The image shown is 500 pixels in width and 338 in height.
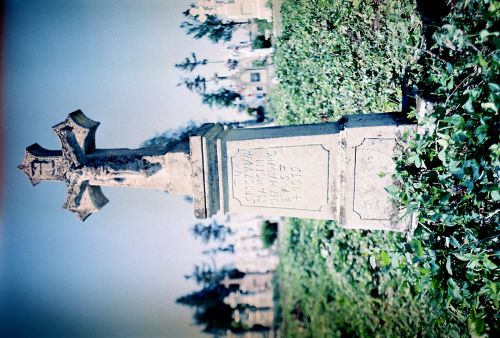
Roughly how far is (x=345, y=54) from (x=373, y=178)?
3.04 m

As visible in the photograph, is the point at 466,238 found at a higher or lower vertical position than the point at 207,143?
lower

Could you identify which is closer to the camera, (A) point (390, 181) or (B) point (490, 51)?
(B) point (490, 51)

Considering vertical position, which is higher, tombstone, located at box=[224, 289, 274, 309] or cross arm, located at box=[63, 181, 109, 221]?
cross arm, located at box=[63, 181, 109, 221]

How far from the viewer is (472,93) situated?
2.51 meters

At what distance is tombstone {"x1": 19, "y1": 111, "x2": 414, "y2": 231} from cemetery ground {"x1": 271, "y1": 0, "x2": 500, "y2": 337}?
240 mm

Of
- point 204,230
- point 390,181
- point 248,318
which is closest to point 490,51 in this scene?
point 390,181

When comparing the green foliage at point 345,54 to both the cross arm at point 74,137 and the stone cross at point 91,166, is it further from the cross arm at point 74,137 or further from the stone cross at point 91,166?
the cross arm at point 74,137

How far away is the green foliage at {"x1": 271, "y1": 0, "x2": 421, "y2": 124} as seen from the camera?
4723mm

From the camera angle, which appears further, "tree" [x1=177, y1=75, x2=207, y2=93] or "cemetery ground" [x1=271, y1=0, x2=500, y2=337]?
"tree" [x1=177, y1=75, x2=207, y2=93]

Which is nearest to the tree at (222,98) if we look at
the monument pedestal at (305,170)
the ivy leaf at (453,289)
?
the monument pedestal at (305,170)

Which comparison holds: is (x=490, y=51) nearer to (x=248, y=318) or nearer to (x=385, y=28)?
(x=385, y=28)

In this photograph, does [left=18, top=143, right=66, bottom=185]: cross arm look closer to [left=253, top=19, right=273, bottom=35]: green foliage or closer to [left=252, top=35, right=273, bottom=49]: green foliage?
[left=253, top=19, right=273, bottom=35]: green foliage

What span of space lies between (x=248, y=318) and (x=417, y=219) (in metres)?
13.8

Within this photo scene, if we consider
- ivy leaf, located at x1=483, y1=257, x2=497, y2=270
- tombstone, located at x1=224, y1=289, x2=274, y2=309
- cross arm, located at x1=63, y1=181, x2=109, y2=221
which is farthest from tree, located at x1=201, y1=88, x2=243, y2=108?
ivy leaf, located at x1=483, y1=257, x2=497, y2=270
